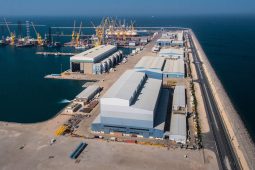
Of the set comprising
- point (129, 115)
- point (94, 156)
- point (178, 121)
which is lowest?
point (94, 156)

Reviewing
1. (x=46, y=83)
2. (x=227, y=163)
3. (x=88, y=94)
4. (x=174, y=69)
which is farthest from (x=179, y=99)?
(x=46, y=83)

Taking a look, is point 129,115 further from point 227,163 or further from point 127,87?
point 227,163

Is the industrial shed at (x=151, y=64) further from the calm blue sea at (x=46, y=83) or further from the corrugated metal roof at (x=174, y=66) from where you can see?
the calm blue sea at (x=46, y=83)

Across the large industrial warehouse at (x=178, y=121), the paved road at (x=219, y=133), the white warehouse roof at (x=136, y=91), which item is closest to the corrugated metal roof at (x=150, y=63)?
the paved road at (x=219, y=133)

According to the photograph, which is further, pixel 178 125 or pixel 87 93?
pixel 87 93

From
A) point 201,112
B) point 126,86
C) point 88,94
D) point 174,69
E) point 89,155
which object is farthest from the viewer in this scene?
point 174,69

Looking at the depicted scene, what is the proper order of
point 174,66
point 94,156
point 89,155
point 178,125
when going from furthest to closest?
point 174,66
point 178,125
point 89,155
point 94,156

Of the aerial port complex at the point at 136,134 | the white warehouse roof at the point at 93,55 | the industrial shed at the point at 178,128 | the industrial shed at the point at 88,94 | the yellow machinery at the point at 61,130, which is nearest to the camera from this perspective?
the aerial port complex at the point at 136,134

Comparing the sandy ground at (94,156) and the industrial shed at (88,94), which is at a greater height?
the industrial shed at (88,94)
